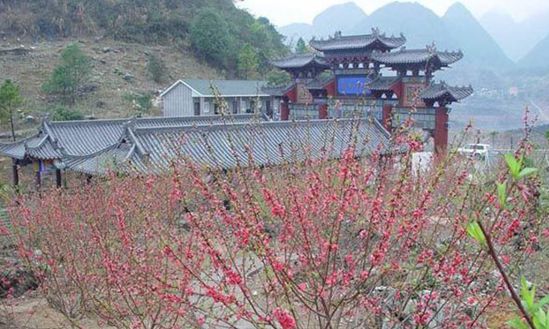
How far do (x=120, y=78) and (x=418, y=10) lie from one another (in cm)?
8058

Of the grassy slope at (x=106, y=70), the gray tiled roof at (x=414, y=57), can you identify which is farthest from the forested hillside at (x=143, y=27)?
the gray tiled roof at (x=414, y=57)

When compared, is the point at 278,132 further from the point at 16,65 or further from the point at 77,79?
the point at 16,65

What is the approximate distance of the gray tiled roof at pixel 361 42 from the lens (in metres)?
23.3

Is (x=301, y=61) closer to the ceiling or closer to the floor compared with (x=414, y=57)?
closer to the floor

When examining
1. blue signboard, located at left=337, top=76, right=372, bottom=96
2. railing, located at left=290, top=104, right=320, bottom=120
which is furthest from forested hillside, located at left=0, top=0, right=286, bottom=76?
blue signboard, located at left=337, top=76, right=372, bottom=96

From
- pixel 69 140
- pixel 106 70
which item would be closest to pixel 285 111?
pixel 69 140

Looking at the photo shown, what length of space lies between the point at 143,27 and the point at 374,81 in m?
28.3

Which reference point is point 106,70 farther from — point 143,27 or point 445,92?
point 445,92

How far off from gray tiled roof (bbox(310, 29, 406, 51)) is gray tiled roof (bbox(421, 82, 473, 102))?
4507 mm

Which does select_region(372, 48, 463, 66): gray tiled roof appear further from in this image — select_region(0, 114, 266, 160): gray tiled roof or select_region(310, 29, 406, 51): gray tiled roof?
select_region(0, 114, 266, 160): gray tiled roof

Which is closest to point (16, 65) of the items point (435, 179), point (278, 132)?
point (278, 132)

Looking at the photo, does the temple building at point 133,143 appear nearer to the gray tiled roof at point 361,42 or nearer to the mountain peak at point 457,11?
the gray tiled roof at point 361,42

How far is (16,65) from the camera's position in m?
36.3

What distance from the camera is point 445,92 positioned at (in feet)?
62.2
